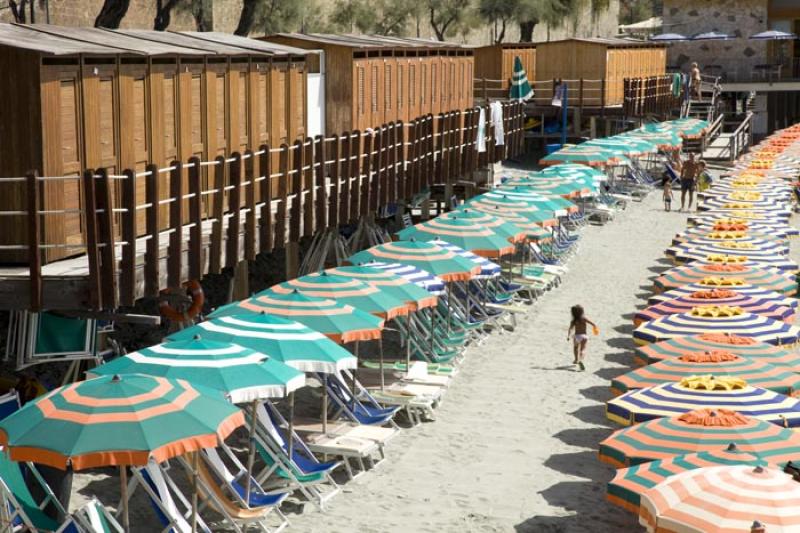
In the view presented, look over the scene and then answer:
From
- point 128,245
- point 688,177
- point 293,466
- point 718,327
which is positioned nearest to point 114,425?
point 293,466

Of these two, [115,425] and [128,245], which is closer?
[115,425]

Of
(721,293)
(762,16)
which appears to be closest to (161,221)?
(721,293)

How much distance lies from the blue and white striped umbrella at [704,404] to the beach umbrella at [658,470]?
1.56 m

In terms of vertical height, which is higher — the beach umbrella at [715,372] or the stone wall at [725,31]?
the stone wall at [725,31]

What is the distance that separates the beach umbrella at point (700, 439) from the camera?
1135 cm

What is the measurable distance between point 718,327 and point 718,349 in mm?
1380

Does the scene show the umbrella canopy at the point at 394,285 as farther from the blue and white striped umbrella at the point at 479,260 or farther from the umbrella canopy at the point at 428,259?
the blue and white striped umbrella at the point at 479,260

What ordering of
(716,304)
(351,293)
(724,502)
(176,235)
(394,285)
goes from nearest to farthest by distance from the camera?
(724,502)
(176,235)
(351,293)
(394,285)
(716,304)

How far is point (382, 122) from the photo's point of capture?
82.9ft

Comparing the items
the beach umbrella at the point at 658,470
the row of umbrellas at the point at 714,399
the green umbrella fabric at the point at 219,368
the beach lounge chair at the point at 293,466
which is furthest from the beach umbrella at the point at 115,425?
the row of umbrellas at the point at 714,399

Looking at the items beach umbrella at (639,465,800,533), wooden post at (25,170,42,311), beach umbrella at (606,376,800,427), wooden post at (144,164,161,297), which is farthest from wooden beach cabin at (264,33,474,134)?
beach umbrella at (639,465,800,533)

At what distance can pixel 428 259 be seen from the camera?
18.0 meters

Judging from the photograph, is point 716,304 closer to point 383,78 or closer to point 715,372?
point 715,372

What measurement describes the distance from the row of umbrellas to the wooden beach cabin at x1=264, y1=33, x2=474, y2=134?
6140 millimetres
